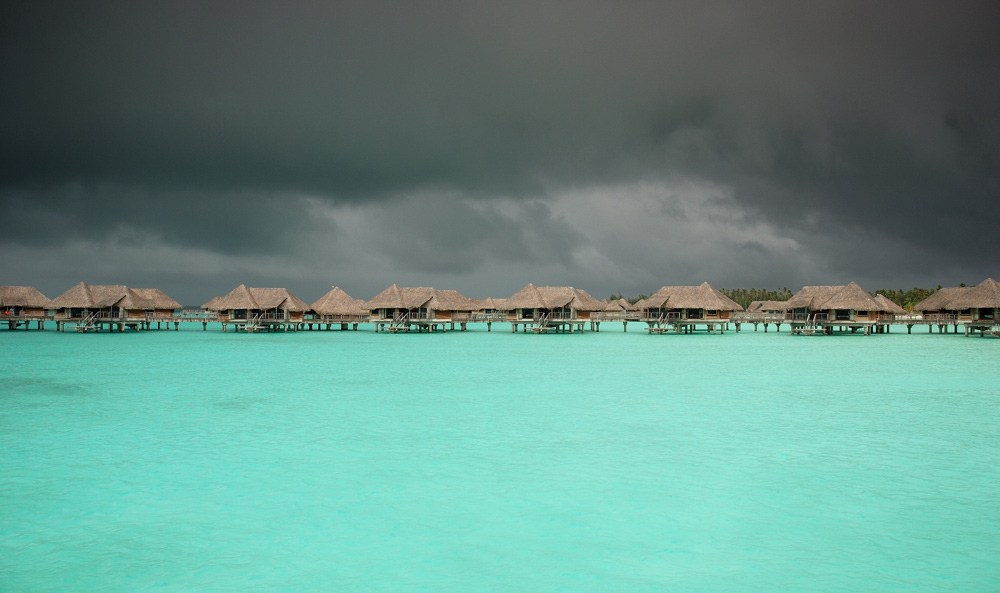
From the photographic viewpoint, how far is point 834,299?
5162 cm

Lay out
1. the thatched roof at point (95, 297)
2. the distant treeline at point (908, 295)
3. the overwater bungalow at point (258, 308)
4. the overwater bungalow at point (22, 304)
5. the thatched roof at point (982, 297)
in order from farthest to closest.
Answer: the distant treeline at point (908, 295) → the overwater bungalow at point (22, 304) → the overwater bungalow at point (258, 308) → the thatched roof at point (95, 297) → the thatched roof at point (982, 297)

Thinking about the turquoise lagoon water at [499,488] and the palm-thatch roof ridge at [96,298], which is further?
the palm-thatch roof ridge at [96,298]

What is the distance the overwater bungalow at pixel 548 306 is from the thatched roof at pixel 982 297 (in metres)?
28.0

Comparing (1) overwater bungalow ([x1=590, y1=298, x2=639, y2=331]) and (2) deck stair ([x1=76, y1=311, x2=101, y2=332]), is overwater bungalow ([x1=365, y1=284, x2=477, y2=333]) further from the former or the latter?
(2) deck stair ([x1=76, y1=311, x2=101, y2=332])

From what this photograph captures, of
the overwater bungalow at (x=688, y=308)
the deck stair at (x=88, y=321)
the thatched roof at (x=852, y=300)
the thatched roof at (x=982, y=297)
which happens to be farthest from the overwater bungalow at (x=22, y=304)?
the thatched roof at (x=982, y=297)

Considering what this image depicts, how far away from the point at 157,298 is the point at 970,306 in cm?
6708

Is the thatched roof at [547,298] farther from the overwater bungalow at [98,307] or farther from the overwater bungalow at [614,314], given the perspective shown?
the overwater bungalow at [98,307]

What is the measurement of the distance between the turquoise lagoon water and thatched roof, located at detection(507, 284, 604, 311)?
117 feet

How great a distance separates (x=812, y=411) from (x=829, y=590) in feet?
32.5

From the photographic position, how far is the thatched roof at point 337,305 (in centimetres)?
6097

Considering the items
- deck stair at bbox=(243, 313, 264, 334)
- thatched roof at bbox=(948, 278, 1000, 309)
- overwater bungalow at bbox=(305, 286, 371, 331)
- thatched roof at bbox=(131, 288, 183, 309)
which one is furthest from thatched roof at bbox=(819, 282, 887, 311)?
thatched roof at bbox=(131, 288, 183, 309)

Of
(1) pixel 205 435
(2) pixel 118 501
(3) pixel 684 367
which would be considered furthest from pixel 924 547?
(3) pixel 684 367

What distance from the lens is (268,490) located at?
8734 mm

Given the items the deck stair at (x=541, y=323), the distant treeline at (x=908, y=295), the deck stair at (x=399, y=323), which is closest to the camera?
the deck stair at (x=541, y=323)
